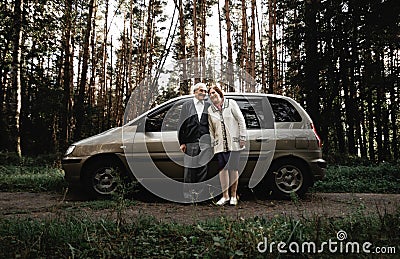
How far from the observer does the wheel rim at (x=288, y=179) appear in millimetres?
7988

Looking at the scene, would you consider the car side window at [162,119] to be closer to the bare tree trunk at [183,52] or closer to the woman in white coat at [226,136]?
the woman in white coat at [226,136]

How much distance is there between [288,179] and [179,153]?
2.16m

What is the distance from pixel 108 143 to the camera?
791 cm

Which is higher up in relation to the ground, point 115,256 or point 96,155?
point 96,155

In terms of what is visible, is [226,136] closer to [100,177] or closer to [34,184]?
[100,177]

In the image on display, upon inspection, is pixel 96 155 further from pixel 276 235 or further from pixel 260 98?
pixel 276 235

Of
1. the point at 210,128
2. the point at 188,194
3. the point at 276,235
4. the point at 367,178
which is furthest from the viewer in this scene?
the point at 367,178

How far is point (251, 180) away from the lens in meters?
7.96

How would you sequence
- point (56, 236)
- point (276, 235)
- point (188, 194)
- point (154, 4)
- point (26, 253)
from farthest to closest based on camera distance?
point (154, 4) → point (188, 194) → point (56, 236) → point (276, 235) → point (26, 253)

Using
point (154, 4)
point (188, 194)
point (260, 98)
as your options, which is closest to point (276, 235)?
point (188, 194)

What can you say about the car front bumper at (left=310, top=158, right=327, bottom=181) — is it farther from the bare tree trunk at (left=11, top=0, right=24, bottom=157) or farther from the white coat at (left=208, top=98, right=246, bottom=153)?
the bare tree trunk at (left=11, top=0, right=24, bottom=157)

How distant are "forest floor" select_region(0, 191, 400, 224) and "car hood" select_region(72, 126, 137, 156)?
96 centimetres

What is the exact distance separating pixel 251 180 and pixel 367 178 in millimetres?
4857

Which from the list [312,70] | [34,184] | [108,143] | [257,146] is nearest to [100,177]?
[108,143]
